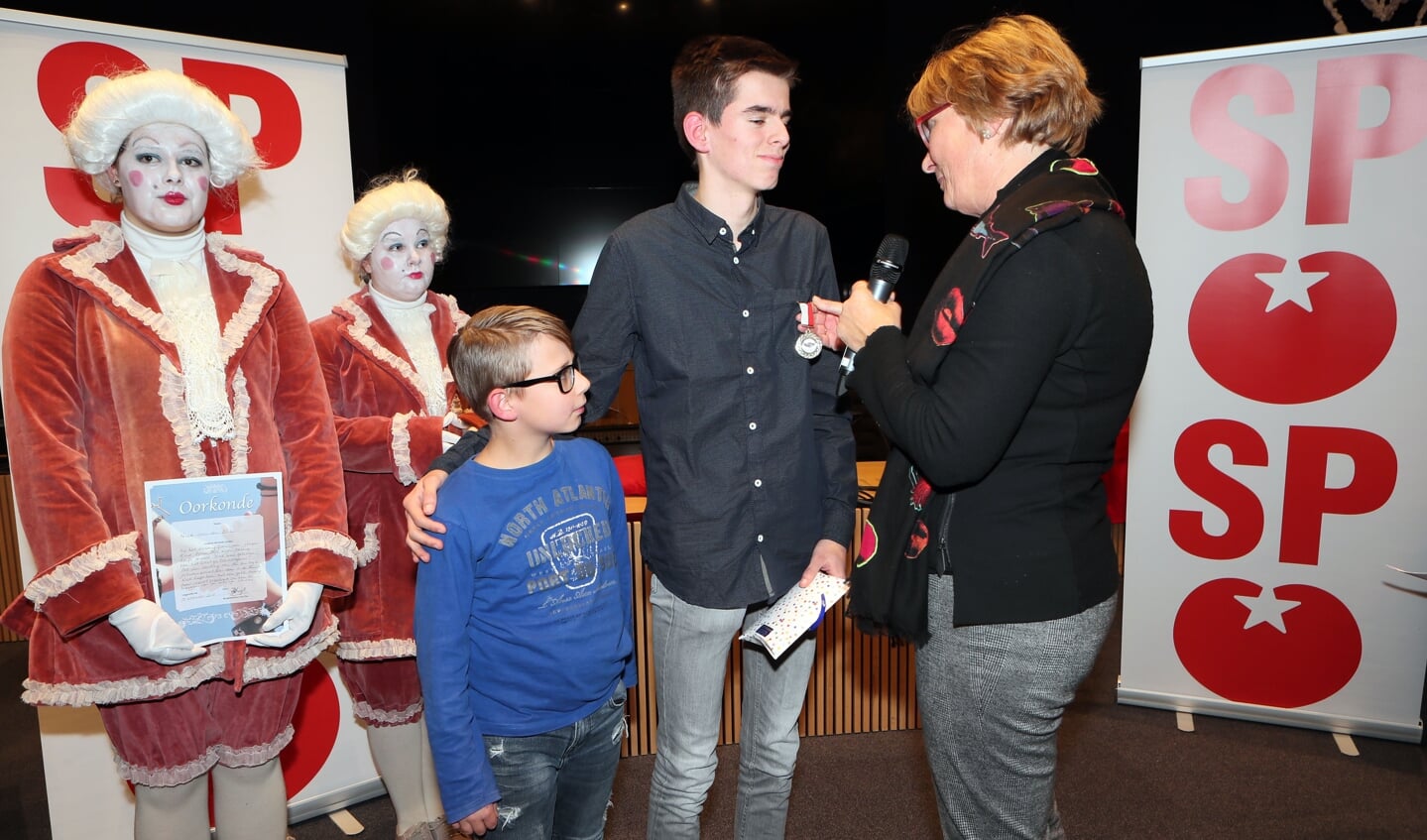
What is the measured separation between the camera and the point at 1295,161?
282 centimetres

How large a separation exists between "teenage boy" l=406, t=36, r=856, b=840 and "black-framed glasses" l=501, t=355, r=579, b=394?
0.21m

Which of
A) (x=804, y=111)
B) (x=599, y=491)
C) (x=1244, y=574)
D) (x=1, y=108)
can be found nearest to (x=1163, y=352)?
(x=1244, y=574)

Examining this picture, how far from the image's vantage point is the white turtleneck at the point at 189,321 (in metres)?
1.73

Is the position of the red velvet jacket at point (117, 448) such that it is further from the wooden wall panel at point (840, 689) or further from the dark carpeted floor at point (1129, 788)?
the wooden wall panel at point (840, 689)

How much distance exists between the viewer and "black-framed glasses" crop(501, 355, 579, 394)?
1.55 m

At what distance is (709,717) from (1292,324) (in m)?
2.32

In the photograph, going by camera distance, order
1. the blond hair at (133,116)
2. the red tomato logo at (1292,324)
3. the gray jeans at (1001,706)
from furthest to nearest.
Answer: the red tomato logo at (1292,324), the blond hair at (133,116), the gray jeans at (1001,706)

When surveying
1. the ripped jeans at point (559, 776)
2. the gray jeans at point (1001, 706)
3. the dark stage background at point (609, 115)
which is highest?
the dark stage background at point (609, 115)

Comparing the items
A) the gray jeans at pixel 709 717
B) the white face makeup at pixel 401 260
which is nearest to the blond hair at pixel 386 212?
the white face makeup at pixel 401 260

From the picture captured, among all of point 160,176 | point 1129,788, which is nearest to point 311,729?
point 160,176

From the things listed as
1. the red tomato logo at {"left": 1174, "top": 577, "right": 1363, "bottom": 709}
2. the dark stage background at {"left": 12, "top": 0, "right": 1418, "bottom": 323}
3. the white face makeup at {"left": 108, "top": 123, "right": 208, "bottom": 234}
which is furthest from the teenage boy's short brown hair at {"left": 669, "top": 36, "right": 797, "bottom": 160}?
the dark stage background at {"left": 12, "top": 0, "right": 1418, "bottom": 323}

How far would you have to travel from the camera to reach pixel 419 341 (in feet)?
7.29

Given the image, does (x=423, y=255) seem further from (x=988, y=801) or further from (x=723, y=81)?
(x=988, y=801)

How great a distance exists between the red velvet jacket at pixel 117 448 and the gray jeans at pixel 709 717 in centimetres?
70
